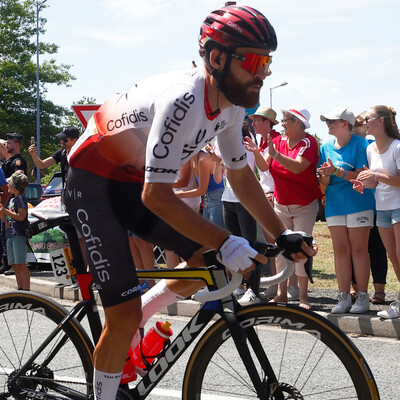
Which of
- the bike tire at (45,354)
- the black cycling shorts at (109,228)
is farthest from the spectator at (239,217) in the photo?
the black cycling shorts at (109,228)

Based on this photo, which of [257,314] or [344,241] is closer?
[257,314]

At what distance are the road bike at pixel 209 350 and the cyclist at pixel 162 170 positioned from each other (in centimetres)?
18

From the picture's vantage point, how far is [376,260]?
8273mm

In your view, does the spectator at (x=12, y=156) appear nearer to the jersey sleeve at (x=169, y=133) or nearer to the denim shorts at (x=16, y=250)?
the denim shorts at (x=16, y=250)

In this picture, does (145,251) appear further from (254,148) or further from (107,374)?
(107,374)

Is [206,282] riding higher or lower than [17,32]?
lower

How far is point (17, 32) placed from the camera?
47438 millimetres

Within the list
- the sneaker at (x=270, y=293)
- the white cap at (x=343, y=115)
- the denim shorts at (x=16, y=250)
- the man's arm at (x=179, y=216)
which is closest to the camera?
the man's arm at (x=179, y=216)

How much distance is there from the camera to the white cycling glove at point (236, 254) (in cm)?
298

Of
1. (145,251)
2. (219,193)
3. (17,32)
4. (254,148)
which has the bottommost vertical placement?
(145,251)

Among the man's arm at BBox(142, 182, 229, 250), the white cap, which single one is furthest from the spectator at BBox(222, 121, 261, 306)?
the man's arm at BBox(142, 182, 229, 250)

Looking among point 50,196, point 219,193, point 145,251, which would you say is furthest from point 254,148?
point 50,196

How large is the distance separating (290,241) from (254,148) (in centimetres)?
463

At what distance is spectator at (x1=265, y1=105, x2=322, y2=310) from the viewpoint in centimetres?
770
